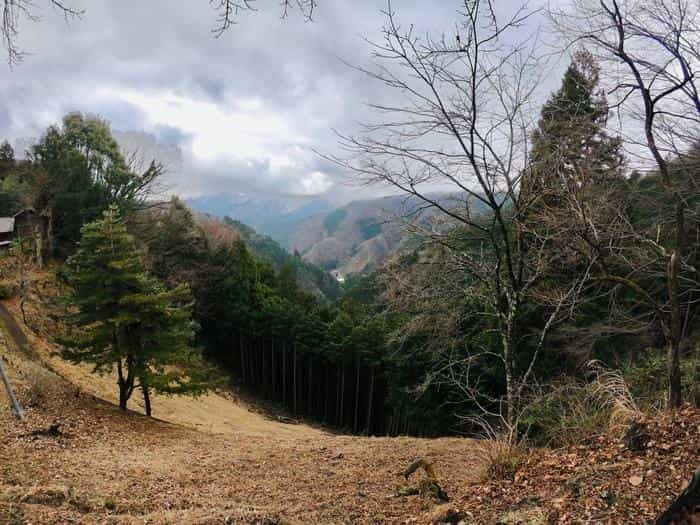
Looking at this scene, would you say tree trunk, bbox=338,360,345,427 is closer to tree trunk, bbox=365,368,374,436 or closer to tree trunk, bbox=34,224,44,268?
tree trunk, bbox=365,368,374,436

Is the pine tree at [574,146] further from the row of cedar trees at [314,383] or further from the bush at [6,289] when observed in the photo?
the bush at [6,289]

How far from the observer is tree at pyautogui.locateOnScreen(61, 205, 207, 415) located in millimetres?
10109

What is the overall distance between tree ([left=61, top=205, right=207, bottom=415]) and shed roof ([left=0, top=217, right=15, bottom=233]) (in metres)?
15.8

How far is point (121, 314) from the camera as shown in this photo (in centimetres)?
1003

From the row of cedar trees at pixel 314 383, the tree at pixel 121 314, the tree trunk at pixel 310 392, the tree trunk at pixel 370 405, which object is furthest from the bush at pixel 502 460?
the tree trunk at pixel 310 392

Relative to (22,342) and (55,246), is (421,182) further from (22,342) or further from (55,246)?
(55,246)

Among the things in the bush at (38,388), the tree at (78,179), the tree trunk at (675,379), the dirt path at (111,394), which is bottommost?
the dirt path at (111,394)

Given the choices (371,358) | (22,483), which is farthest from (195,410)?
(22,483)

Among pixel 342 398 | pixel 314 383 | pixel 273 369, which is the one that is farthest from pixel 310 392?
pixel 273 369

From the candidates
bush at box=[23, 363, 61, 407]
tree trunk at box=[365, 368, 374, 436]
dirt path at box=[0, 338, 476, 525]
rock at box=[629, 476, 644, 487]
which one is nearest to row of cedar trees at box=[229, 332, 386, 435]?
tree trunk at box=[365, 368, 374, 436]

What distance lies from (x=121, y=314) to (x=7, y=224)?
18108mm

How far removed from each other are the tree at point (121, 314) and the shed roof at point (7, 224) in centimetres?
1576

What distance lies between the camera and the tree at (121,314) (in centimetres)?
1011

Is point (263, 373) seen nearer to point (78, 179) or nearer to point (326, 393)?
point (326, 393)
